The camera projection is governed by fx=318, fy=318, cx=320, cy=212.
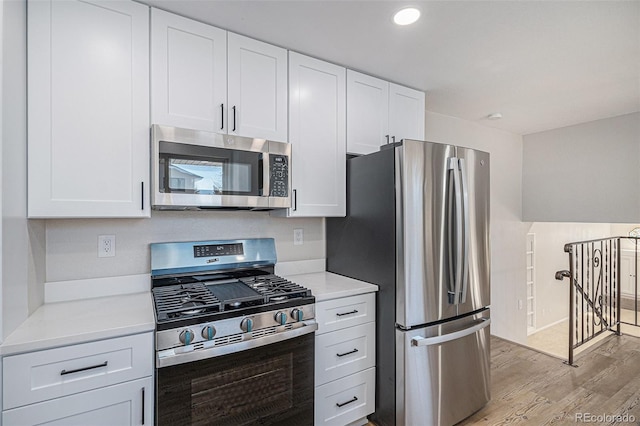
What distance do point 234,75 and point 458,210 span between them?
162 cm

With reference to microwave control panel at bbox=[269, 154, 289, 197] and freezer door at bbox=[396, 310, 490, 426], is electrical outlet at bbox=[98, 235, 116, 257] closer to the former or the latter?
microwave control panel at bbox=[269, 154, 289, 197]

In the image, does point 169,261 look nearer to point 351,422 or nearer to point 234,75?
point 234,75

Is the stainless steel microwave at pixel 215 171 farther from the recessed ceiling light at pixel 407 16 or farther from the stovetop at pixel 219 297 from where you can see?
the recessed ceiling light at pixel 407 16

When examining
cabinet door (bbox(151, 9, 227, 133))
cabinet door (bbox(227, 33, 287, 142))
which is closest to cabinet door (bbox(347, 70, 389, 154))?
cabinet door (bbox(227, 33, 287, 142))

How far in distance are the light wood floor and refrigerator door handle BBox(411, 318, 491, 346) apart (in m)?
0.63

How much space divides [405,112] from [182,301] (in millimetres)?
2148

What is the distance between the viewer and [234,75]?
74.4 inches

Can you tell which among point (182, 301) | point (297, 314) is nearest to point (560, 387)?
point (297, 314)

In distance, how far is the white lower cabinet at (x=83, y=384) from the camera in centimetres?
117

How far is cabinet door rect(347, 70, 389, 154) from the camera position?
2.36m

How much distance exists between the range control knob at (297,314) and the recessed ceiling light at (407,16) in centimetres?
167

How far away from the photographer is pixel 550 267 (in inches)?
192

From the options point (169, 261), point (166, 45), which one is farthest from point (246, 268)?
point (166, 45)

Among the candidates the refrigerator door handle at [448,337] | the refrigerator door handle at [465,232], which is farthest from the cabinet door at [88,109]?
the refrigerator door handle at [465,232]
